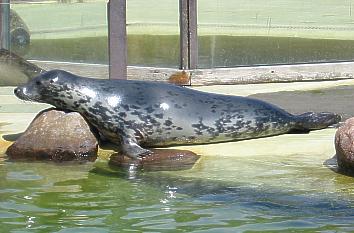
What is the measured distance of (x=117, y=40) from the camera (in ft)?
33.7

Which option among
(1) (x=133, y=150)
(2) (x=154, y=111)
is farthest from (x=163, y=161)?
(2) (x=154, y=111)

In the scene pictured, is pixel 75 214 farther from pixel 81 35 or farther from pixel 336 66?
pixel 336 66

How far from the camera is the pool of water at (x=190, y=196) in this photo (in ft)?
19.7

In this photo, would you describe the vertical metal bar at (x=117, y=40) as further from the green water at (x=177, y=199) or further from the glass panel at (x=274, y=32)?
the green water at (x=177, y=199)

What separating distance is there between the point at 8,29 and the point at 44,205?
4.33 m

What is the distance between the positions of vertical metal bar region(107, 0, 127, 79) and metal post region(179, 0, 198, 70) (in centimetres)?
177

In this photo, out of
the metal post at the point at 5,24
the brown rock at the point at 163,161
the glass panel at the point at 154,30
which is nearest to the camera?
the brown rock at the point at 163,161

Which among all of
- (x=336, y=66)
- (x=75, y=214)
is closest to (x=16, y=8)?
(x=336, y=66)

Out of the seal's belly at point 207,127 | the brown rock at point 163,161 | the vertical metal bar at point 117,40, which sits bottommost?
the brown rock at point 163,161

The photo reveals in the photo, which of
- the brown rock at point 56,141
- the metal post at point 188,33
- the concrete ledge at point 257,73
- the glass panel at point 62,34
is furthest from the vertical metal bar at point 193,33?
the brown rock at point 56,141

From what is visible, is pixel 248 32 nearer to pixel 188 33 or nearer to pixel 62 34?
pixel 188 33

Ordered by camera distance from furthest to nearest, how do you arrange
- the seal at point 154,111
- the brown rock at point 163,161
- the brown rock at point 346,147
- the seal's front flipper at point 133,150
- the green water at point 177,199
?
1. the seal at point 154,111
2. the seal's front flipper at point 133,150
3. the brown rock at point 163,161
4. the brown rock at point 346,147
5. the green water at point 177,199

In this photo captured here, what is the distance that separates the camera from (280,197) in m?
6.61

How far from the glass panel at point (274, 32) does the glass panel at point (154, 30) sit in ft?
1.08
